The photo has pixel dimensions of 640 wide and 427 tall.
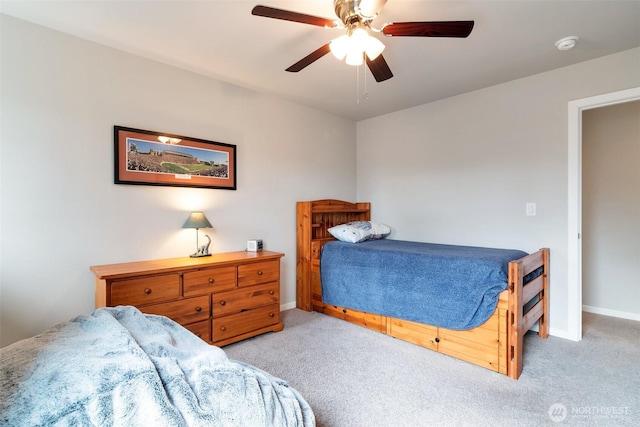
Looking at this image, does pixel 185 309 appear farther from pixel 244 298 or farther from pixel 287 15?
pixel 287 15

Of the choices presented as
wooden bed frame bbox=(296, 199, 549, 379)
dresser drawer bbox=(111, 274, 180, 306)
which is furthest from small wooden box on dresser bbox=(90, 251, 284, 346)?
wooden bed frame bbox=(296, 199, 549, 379)

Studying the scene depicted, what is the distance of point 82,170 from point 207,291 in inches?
50.5

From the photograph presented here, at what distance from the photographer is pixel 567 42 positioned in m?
2.24

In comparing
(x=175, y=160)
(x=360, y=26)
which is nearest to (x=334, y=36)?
(x=360, y=26)

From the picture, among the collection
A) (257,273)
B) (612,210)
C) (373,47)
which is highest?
(373,47)

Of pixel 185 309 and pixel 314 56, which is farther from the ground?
pixel 314 56

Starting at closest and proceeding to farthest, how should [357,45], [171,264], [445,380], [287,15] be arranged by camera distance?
1. [287,15]
2. [357,45]
3. [445,380]
4. [171,264]

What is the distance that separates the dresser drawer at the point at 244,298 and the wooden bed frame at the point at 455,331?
69cm

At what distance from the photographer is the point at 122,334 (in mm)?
1143

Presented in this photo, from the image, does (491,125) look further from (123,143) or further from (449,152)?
(123,143)

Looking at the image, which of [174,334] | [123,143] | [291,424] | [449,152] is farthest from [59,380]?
[449,152]

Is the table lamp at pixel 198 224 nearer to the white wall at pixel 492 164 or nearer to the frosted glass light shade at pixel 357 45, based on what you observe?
the frosted glass light shade at pixel 357 45

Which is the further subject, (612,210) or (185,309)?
(612,210)

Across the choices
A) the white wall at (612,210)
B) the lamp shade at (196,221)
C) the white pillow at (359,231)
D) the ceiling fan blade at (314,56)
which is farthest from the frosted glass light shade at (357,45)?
the white wall at (612,210)
